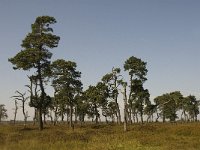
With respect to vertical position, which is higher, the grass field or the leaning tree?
the leaning tree

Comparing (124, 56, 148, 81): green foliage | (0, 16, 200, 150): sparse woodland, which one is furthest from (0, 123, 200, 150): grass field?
(124, 56, 148, 81): green foliage

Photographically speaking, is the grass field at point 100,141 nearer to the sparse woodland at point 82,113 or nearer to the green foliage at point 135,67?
the sparse woodland at point 82,113

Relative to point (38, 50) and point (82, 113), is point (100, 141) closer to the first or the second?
point (38, 50)

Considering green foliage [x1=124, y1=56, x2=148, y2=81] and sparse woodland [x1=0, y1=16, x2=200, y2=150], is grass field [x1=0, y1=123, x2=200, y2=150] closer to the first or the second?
sparse woodland [x1=0, y1=16, x2=200, y2=150]

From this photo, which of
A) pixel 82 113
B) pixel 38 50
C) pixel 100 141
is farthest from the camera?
pixel 82 113

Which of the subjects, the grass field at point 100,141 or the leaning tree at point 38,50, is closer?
the grass field at point 100,141

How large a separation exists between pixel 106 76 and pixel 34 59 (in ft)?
55.3

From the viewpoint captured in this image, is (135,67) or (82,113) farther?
(82,113)

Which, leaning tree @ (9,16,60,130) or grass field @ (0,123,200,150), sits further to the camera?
leaning tree @ (9,16,60,130)

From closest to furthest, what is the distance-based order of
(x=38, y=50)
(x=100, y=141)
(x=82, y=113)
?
(x=100, y=141), (x=38, y=50), (x=82, y=113)

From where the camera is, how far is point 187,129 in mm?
40531

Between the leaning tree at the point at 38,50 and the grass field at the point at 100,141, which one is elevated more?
the leaning tree at the point at 38,50

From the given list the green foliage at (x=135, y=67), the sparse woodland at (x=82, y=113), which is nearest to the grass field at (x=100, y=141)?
the sparse woodland at (x=82, y=113)

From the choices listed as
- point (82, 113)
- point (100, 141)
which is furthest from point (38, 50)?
point (82, 113)
